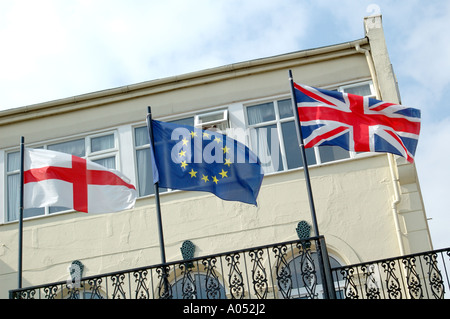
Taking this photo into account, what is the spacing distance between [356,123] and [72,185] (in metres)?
4.93

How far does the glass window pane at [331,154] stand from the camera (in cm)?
1547

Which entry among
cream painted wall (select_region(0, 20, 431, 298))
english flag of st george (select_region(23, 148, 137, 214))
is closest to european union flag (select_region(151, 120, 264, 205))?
english flag of st george (select_region(23, 148, 137, 214))

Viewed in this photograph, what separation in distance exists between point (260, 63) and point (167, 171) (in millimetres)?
4776

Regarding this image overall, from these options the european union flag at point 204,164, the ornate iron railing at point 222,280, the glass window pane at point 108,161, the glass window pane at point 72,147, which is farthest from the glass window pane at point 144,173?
the european union flag at point 204,164

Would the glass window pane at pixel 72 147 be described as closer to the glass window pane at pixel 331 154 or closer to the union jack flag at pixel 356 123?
the glass window pane at pixel 331 154

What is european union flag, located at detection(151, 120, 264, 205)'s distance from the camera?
12469mm

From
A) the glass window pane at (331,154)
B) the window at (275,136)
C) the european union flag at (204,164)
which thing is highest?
the window at (275,136)

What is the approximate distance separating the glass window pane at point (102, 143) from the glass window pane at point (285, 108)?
3760mm

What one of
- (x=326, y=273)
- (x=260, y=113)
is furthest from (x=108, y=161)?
(x=326, y=273)

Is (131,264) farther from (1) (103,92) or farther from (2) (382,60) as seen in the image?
(2) (382,60)

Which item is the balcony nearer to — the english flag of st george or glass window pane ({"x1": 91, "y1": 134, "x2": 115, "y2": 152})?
the english flag of st george

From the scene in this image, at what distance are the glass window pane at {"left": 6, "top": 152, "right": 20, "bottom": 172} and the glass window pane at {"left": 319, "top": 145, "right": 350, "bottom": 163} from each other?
6.77 meters

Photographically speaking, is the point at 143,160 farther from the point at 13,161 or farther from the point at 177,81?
the point at 13,161

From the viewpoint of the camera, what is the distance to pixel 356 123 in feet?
41.3
